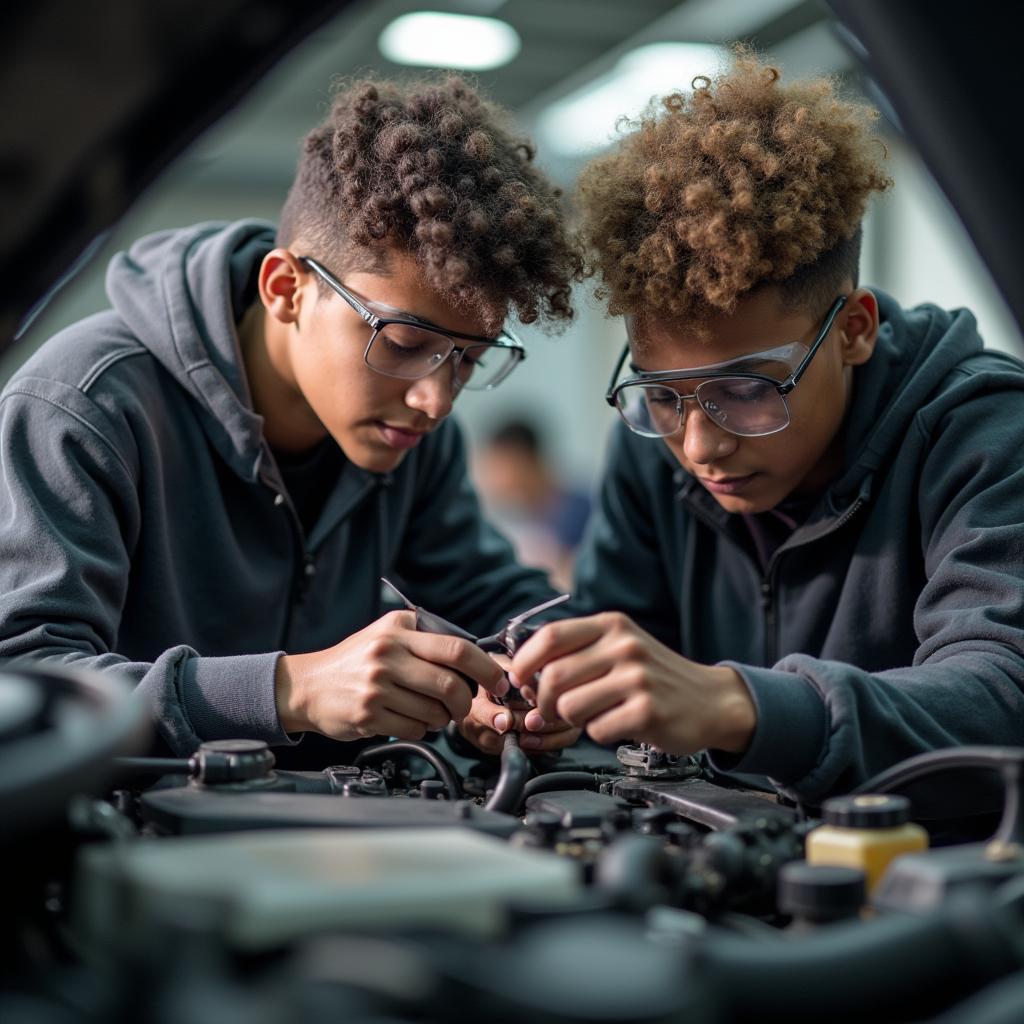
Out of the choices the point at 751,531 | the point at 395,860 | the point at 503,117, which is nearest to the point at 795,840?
the point at 395,860

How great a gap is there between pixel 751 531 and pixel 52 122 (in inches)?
39.4

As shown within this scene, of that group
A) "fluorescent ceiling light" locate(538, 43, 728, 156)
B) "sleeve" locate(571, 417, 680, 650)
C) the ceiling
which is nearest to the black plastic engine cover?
"sleeve" locate(571, 417, 680, 650)

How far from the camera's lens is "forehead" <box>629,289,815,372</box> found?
4.20ft

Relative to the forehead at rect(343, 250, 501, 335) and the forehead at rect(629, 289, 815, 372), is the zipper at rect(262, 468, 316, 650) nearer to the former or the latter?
the forehead at rect(343, 250, 501, 335)

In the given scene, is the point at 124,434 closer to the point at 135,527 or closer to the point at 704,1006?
the point at 135,527

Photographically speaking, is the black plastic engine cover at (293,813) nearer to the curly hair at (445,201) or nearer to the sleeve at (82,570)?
the sleeve at (82,570)

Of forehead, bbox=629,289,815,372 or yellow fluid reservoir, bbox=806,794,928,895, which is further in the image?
forehead, bbox=629,289,815,372

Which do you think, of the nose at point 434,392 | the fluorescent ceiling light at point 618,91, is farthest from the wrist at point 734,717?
the fluorescent ceiling light at point 618,91

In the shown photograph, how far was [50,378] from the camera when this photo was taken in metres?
1.34

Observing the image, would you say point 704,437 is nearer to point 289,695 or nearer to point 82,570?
point 289,695

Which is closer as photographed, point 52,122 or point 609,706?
point 52,122

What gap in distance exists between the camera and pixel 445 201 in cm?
132

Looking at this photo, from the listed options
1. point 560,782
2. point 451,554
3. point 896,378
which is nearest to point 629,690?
point 560,782

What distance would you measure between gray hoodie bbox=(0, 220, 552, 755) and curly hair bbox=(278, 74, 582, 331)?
8.3 inches
